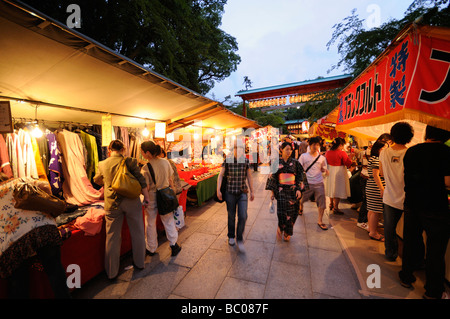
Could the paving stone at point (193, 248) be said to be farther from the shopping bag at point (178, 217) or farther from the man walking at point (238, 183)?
the man walking at point (238, 183)

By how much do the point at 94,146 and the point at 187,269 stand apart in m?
3.65

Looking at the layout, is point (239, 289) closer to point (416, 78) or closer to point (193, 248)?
point (193, 248)

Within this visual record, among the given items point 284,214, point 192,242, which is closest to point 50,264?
point 192,242

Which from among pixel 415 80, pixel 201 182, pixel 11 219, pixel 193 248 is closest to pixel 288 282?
pixel 193 248

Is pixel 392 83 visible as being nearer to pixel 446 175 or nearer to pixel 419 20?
pixel 419 20

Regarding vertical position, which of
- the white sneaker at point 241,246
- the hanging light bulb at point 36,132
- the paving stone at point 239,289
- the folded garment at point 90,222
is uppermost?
the hanging light bulb at point 36,132

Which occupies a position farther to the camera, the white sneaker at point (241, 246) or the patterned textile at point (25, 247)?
the white sneaker at point (241, 246)

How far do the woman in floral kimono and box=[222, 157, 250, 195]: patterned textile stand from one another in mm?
789

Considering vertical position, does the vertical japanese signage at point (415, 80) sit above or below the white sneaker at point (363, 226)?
above

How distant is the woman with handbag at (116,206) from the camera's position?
297 cm

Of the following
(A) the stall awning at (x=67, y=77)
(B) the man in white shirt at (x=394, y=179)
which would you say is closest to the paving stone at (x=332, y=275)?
(B) the man in white shirt at (x=394, y=179)

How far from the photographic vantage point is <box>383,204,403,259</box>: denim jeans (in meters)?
3.23

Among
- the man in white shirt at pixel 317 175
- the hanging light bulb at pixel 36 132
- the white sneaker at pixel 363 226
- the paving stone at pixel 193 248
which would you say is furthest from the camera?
the man in white shirt at pixel 317 175

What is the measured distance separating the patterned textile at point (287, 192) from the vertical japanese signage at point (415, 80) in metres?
1.70
